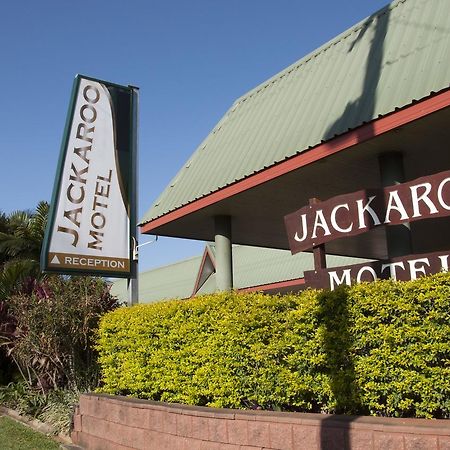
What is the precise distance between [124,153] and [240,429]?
305 inches

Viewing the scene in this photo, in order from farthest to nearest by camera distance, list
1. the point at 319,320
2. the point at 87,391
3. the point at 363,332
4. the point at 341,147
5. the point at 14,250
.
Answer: the point at 14,250
the point at 87,391
the point at 341,147
the point at 319,320
the point at 363,332

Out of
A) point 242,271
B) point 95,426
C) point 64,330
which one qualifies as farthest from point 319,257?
point 242,271

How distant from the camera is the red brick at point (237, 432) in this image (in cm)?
665

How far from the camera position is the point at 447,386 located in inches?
207

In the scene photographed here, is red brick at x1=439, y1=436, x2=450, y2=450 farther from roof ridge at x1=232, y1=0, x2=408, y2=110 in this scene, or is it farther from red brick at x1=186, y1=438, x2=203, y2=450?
roof ridge at x1=232, y1=0, x2=408, y2=110

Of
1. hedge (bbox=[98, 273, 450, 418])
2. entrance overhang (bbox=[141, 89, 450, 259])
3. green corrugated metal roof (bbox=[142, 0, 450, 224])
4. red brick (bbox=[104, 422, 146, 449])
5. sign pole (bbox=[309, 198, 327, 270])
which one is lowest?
red brick (bbox=[104, 422, 146, 449])

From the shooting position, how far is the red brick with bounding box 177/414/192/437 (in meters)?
7.38

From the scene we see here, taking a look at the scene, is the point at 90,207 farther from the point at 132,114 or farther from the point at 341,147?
the point at 341,147

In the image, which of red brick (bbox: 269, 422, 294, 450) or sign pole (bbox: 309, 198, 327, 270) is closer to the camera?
red brick (bbox: 269, 422, 294, 450)

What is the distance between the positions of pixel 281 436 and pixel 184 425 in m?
1.68

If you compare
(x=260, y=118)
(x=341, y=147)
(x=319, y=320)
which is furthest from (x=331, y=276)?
(x=260, y=118)

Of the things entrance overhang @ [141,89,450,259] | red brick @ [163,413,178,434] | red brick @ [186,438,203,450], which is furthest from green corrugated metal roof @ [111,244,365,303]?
red brick @ [186,438,203,450]

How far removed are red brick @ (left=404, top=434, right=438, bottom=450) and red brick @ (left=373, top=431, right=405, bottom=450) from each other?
2.4 inches

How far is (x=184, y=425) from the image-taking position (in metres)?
7.46
